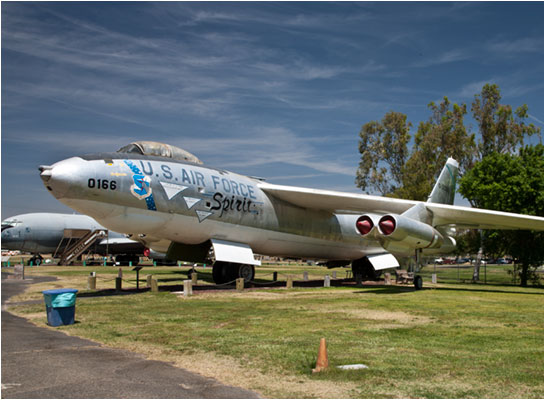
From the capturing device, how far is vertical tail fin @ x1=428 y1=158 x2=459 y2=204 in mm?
25719

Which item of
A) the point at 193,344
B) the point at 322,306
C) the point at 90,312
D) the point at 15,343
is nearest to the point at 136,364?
the point at 193,344

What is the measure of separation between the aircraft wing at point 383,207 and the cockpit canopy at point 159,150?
341cm

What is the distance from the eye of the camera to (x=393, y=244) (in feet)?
63.3

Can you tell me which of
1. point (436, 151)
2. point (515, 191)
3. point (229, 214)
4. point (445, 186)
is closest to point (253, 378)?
point (229, 214)

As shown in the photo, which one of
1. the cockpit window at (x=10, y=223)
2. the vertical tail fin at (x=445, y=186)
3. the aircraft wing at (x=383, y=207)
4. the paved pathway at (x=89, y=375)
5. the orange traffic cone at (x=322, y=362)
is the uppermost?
the vertical tail fin at (x=445, y=186)

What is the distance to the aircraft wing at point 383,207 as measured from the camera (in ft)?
66.9

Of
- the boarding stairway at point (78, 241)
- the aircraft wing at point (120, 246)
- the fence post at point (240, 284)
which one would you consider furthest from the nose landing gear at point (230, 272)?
the boarding stairway at point (78, 241)

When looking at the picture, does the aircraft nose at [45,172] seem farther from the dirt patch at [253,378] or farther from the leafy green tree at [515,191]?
the leafy green tree at [515,191]

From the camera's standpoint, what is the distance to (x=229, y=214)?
18578 millimetres

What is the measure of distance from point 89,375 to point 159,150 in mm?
12492

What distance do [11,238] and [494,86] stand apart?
41015 millimetres

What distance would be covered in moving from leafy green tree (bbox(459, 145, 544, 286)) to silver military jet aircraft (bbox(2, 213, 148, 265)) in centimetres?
2799

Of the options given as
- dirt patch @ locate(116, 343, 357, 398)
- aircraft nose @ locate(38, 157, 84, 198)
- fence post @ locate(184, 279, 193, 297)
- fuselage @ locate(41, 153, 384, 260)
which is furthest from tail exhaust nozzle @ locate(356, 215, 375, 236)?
dirt patch @ locate(116, 343, 357, 398)

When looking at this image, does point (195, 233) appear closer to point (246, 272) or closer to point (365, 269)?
point (246, 272)
